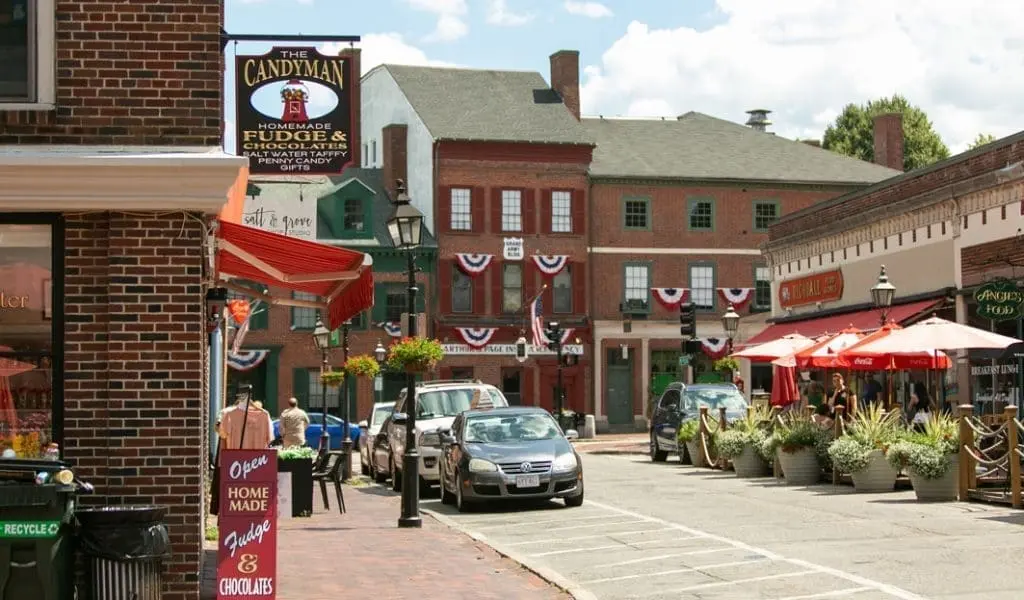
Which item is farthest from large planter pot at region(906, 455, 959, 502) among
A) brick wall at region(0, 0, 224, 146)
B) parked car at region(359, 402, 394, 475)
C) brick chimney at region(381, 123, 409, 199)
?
brick chimney at region(381, 123, 409, 199)

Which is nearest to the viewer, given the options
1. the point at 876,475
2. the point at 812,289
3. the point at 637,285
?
the point at 876,475

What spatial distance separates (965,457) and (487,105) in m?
44.5

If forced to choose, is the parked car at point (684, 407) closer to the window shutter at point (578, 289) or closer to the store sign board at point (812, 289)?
the store sign board at point (812, 289)

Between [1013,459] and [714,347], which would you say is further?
[714,347]

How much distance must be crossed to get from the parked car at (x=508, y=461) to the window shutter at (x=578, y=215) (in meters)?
38.4

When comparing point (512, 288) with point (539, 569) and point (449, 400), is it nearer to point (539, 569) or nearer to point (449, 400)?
point (449, 400)

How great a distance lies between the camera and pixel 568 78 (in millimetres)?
65125

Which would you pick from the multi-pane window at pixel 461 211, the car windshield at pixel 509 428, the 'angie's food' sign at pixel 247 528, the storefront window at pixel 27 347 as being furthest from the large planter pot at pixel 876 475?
the multi-pane window at pixel 461 211

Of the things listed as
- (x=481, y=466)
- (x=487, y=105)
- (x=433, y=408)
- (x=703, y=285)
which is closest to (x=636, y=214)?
(x=703, y=285)

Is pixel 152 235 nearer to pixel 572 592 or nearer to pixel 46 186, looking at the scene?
pixel 46 186

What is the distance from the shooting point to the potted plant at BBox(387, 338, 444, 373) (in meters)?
21.6

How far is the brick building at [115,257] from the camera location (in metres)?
11.1

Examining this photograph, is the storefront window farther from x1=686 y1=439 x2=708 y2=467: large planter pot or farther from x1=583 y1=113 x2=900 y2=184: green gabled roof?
x1=583 y1=113 x2=900 y2=184: green gabled roof

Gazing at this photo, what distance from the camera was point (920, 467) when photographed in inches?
810
